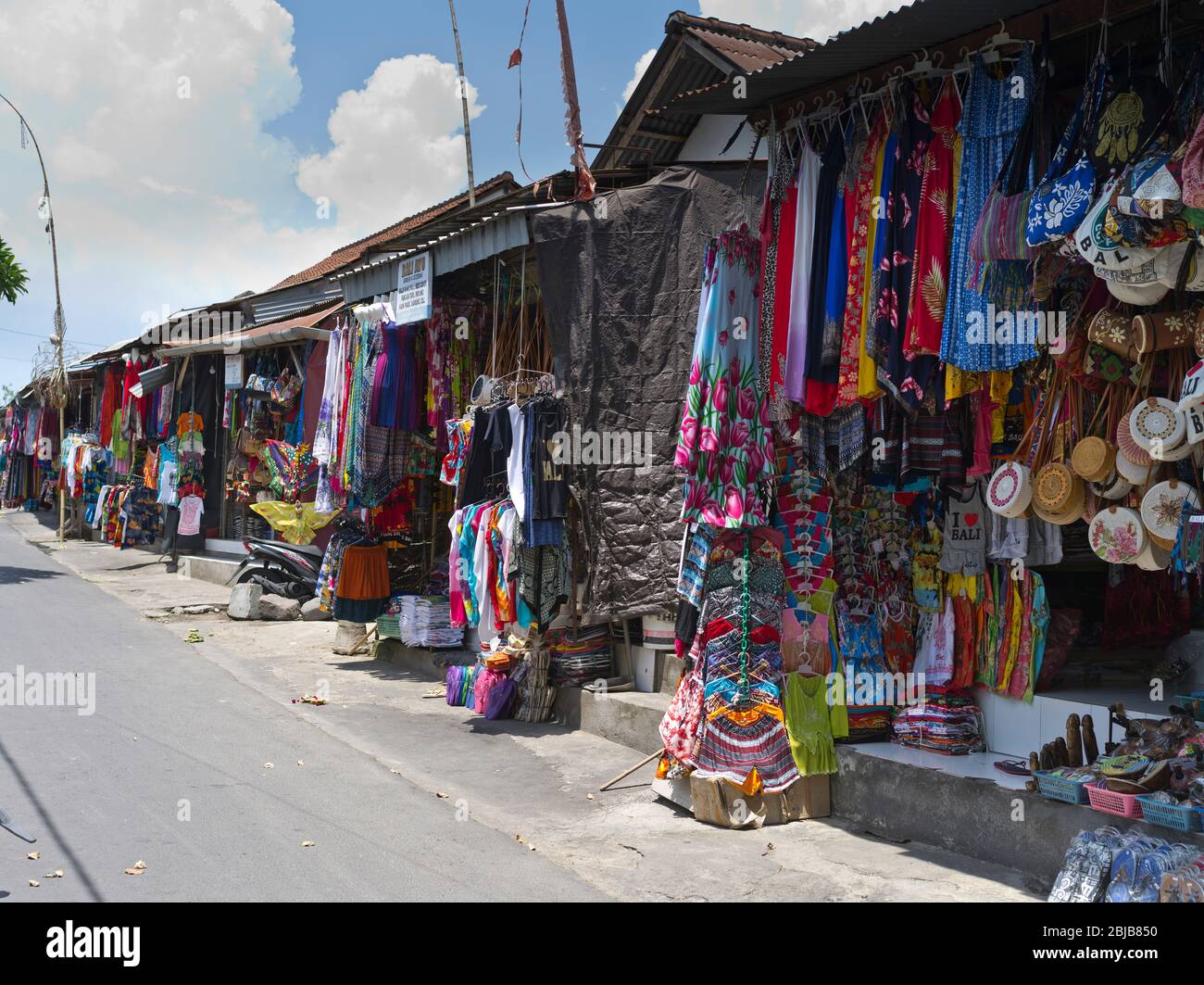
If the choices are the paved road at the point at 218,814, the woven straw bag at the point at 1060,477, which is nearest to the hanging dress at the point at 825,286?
the woven straw bag at the point at 1060,477

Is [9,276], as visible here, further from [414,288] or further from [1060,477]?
[1060,477]

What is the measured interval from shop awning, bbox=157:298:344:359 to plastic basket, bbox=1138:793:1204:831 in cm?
1116

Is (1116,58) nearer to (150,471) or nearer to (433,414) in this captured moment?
(433,414)

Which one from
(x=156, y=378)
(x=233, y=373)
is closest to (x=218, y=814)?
(x=233, y=373)

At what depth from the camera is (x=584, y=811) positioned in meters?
6.50

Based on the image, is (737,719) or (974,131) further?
(737,719)

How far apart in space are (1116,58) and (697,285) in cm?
323

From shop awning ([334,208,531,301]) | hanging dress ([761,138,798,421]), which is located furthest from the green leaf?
hanging dress ([761,138,798,421])

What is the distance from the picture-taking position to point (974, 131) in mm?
5195

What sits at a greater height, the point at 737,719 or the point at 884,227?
the point at 884,227

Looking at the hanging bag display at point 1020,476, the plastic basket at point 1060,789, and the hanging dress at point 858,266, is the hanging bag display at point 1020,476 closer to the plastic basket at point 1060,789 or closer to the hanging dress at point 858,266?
the hanging dress at point 858,266

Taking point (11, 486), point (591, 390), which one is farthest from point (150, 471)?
point (11, 486)
